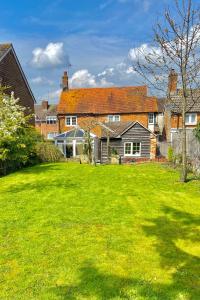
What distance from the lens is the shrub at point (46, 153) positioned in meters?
24.0

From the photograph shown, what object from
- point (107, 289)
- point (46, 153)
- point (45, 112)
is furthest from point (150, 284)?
point (45, 112)

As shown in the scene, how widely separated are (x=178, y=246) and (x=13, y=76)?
82.2ft

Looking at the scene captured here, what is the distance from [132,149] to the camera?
32.3 m

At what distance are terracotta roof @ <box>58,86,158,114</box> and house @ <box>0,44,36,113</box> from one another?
34.0ft

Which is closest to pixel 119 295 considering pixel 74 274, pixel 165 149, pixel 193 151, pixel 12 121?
pixel 74 274

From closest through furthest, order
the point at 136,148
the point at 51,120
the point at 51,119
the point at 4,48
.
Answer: the point at 4,48
the point at 136,148
the point at 51,119
the point at 51,120

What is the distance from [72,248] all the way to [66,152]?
25106 mm

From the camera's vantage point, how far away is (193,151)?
64.3 feet

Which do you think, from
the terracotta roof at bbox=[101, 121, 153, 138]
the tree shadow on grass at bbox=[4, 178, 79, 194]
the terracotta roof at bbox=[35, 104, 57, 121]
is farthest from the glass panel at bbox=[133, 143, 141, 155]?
the terracotta roof at bbox=[35, 104, 57, 121]

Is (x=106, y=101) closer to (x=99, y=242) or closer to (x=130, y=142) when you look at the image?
(x=130, y=142)

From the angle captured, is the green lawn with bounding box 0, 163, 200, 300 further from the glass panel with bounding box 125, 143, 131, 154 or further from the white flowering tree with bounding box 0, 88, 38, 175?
the glass panel with bounding box 125, 143, 131, 154

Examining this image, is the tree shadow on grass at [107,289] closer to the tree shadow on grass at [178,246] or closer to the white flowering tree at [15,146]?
the tree shadow on grass at [178,246]

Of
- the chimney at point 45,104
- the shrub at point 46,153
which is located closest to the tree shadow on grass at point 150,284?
the shrub at point 46,153

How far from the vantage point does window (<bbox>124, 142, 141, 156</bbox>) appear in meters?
32.1
